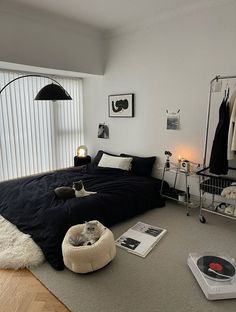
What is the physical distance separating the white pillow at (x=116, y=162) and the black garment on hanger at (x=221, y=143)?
1459mm

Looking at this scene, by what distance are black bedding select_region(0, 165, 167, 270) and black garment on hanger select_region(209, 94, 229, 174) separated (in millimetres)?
1002

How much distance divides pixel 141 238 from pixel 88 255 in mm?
777

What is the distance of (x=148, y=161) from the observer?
3.72m

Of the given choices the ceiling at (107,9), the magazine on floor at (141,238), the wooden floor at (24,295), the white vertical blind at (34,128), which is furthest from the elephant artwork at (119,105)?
the wooden floor at (24,295)

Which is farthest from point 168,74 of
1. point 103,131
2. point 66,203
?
point 66,203

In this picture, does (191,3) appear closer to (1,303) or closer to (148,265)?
(148,265)

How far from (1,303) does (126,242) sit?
1203 millimetres

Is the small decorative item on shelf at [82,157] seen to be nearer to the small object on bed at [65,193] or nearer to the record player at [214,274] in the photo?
the small object on bed at [65,193]

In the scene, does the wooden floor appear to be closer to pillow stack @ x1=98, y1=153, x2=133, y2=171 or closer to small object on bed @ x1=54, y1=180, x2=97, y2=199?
small object on bed @ x1=54, y1=180, x2=97, y2=199

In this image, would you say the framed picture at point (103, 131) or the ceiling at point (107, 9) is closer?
the ceiling at point (107, 9)

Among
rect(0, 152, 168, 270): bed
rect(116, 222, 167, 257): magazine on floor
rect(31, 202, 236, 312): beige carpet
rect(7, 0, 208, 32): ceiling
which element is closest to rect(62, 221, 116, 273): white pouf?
rect(31, 202, 236, 312): beige carpet

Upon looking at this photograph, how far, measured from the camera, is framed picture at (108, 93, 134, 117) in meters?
3.94

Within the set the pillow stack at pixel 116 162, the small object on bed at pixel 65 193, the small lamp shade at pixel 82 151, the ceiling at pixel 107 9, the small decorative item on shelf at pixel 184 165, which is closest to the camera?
the small object on bed at pixel 65 193

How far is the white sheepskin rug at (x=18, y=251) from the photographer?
2143 millimetres
